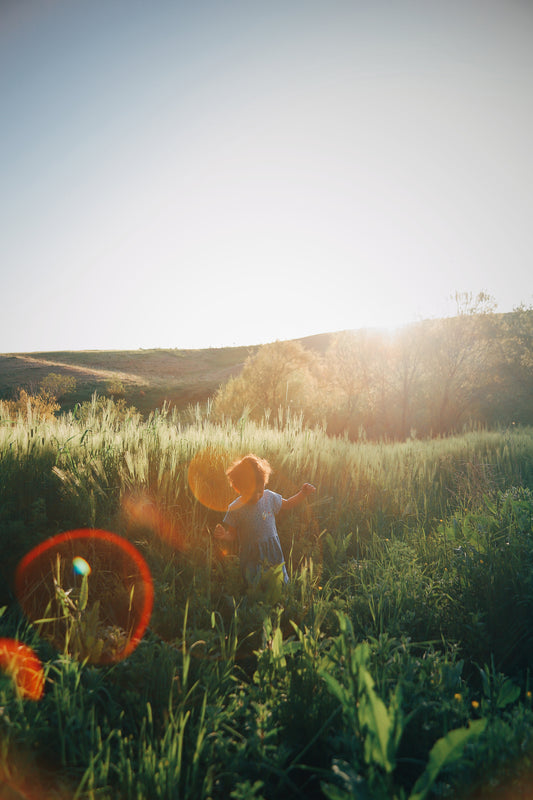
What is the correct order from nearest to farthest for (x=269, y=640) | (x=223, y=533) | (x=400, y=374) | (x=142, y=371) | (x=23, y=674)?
(x=23, y=674), (x=269, y=640), (x=223, y=533), (x=400, y=374), (x=142, y=371)

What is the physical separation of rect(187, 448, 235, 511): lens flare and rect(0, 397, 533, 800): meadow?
0.02 m

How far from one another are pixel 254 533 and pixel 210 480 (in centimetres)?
108

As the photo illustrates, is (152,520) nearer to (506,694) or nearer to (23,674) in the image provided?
(23,674)

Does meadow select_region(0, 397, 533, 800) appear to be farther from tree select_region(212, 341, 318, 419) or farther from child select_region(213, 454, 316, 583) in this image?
tree select_region(212, 341, 318, 419)

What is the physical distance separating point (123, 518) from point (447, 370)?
26630mm

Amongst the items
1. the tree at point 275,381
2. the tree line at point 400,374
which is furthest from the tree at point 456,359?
the tree at point 275,381

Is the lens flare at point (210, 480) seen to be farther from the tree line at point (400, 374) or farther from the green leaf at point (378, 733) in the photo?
the tree line at point (400, 374)

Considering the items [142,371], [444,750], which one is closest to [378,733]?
[444,750]

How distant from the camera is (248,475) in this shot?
374 centimetres

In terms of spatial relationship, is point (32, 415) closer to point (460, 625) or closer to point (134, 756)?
point (134, 756)

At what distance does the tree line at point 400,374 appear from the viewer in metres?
23.8

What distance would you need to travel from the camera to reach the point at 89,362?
81.4 metres

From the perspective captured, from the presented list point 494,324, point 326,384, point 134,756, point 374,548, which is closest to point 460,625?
point 374,548

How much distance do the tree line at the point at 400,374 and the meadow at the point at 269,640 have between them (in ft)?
57.9
